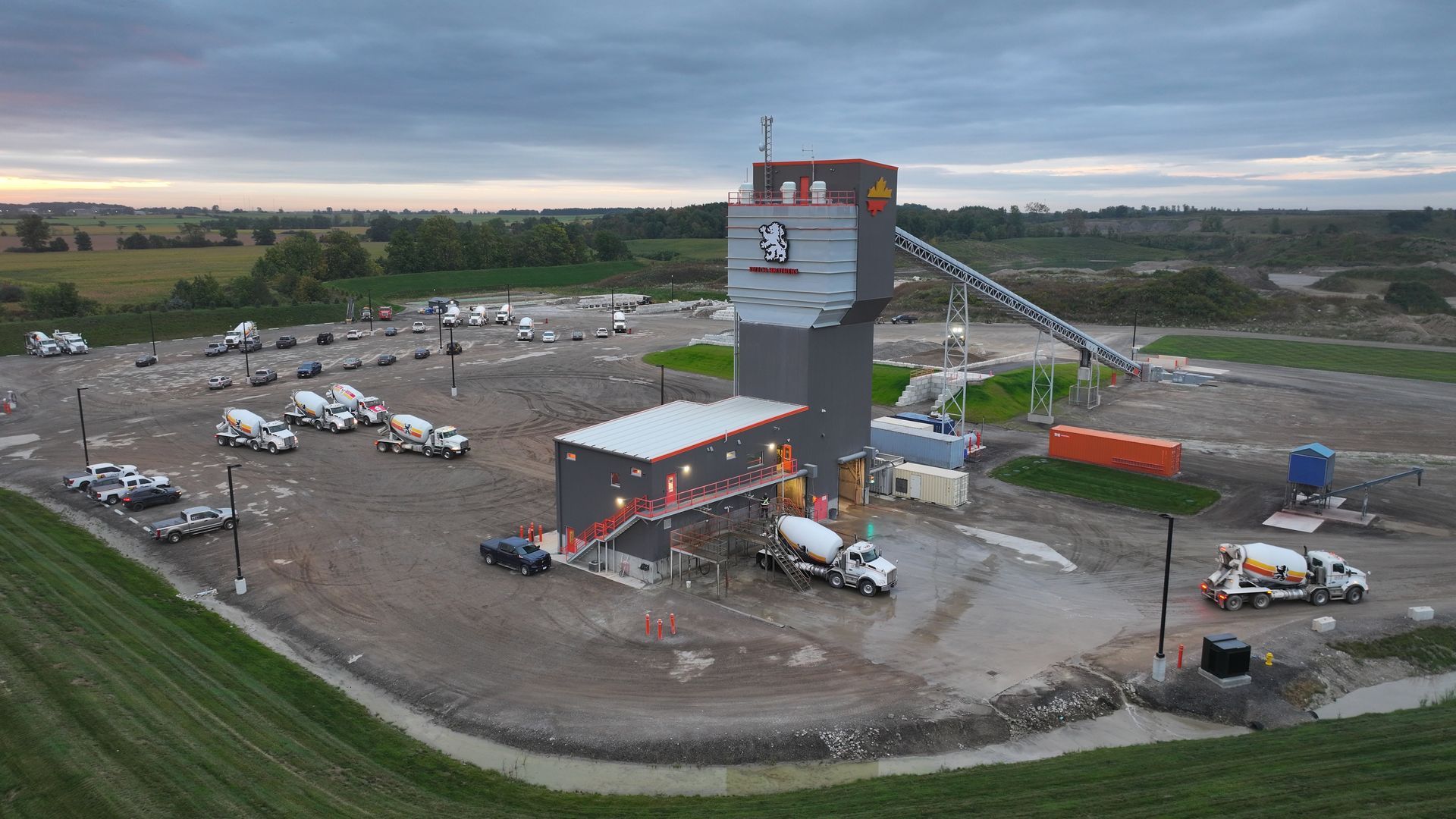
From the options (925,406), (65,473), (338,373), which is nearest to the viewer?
(65,473)

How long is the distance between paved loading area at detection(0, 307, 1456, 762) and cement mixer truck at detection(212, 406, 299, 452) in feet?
2.96

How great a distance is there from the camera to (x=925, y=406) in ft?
238

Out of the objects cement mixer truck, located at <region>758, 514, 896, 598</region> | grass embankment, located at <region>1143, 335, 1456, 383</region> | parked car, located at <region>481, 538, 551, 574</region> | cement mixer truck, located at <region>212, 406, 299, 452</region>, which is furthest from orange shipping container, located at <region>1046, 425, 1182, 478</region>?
cement mixer truck, located at <region>212, 406, 299, 452</region>

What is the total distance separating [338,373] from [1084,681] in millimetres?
77451

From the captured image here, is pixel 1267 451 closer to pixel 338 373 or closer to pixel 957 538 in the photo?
pixel 957 538

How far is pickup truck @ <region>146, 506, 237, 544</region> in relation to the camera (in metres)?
42.2

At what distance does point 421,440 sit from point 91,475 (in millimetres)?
17895

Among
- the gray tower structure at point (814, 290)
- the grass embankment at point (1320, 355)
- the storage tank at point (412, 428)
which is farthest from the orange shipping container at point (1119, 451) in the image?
the grass embankment at point (1320, 355)

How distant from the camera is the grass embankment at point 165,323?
4114 inches

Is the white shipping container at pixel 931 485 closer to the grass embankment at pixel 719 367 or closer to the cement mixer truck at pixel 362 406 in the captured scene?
the grass embankment at pixel 719 367

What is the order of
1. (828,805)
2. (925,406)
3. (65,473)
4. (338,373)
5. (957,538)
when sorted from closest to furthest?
1. (828,805)
2. (957,538)
3. (65,473)
4. (925,406)
5. (338,373)

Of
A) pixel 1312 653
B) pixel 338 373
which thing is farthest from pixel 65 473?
pixel 1312 653

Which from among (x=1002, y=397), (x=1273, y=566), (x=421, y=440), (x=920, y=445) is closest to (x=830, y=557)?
(x=1273, y=566)

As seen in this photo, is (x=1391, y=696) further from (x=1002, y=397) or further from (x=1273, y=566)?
(x=1002, y=397)
